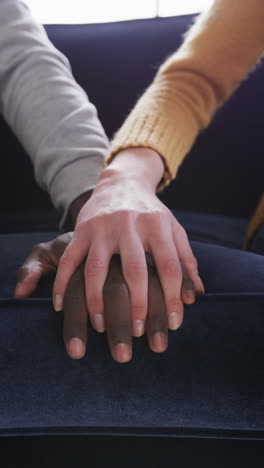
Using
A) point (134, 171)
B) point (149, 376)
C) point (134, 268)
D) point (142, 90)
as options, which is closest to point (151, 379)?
point (149, 376)

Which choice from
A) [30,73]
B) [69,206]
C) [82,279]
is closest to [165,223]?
[82,279]

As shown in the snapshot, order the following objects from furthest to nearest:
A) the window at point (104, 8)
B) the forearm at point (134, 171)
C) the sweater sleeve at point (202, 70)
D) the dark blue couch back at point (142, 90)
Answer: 1. the window at point (104, 8)
2. the dark blue couch back at point (142, 90)
3. the sweater sleeve at point (202, 70)
4. the forearm at point (134, 171)

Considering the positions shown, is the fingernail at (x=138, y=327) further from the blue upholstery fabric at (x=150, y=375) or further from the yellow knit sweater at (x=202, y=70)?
the yellow knit sweater at (x=202, y=70)

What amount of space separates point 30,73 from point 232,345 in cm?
61

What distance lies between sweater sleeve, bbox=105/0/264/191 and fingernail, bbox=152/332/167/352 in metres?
0.29

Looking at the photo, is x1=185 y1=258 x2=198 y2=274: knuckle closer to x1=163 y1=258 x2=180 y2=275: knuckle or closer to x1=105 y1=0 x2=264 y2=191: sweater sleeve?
x1=163 y1=258 x2=180 y2=275: knuckle

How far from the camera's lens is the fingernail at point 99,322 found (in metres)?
0.41

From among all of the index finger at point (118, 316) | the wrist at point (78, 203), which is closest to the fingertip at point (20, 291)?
the index finger at point (118, 316)

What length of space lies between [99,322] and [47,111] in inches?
18.5

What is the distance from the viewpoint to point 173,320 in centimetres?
42

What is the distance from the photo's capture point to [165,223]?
0.48 m

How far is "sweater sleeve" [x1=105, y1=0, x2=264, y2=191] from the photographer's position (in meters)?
0.66

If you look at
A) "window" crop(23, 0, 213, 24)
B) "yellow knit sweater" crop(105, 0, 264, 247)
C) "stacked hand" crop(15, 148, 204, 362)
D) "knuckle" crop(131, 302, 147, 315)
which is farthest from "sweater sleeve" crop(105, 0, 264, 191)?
"window" crop(23, 0, 213, 24)

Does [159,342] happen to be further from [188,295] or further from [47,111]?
[47,111]
